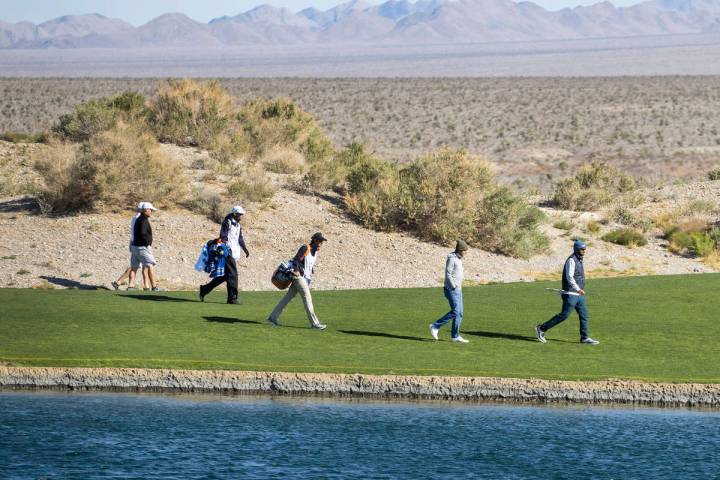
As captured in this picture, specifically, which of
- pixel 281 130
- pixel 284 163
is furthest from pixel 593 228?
pixel 281 130

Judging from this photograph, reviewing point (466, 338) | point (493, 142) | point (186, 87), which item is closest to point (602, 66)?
point (493, 142)

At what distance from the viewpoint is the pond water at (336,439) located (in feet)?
42.7

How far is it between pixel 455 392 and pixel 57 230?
1510 cm

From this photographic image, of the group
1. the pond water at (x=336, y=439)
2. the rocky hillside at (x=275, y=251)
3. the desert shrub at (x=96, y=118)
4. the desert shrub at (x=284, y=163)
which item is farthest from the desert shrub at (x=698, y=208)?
the pond water at (x=336, y=439)

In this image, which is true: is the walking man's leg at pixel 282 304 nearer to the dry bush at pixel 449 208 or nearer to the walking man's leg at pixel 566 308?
the walking man's leg at pixel 566 308

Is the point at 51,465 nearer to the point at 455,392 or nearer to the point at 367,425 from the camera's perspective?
the point at 367,425

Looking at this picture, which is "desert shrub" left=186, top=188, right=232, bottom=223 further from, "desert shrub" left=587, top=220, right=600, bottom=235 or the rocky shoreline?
the rocky shoreline

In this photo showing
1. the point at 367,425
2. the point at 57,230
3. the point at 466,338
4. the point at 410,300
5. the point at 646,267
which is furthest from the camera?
the point at 646,267

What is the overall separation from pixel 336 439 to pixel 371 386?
162 centimetres

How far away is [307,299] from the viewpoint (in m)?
17.9

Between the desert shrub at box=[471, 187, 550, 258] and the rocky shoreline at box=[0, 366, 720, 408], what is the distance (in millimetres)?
14772

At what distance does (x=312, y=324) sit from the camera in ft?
59.9

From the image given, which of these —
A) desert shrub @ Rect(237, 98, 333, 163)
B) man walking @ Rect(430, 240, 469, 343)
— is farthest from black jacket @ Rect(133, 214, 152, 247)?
desert shrub @ Rect(237, 98, 333, 163)

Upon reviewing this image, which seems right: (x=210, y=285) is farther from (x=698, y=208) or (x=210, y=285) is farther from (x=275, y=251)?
(x=698, y=208)
